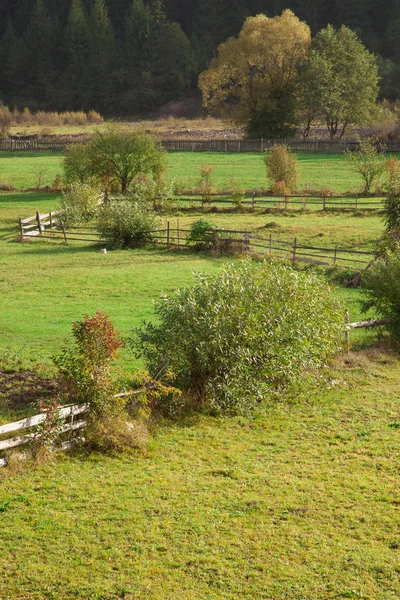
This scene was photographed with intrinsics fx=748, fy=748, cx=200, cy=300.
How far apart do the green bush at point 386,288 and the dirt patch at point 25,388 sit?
9.33m

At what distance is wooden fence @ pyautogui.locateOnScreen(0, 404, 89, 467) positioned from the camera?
42.9ft

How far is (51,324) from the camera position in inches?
859

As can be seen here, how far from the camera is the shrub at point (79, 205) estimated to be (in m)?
38.8

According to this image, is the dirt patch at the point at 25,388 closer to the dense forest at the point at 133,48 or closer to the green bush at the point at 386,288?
the green bush at the point at 386,288

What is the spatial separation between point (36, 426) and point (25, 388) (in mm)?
3276

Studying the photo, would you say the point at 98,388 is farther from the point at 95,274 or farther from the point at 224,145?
the point at 224,145

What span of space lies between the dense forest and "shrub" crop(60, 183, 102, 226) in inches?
2431

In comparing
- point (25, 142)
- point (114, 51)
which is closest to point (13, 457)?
point (25, 142)

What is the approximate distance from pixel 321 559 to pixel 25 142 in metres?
67.0

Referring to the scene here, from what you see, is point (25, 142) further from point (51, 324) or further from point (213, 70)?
point (51, 324)

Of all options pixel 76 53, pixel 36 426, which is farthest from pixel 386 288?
pixel 76 53

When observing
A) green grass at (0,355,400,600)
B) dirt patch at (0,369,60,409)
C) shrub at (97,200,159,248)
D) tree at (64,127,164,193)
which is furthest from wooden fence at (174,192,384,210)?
green grass at (0,355,400,600)

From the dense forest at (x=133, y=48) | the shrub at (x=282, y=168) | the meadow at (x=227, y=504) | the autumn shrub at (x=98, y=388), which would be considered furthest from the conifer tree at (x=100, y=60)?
the autumn shrub at (x=98, y=388)

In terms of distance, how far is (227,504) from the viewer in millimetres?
12203
